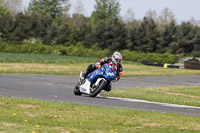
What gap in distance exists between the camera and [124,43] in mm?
89750

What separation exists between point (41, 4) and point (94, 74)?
133 m

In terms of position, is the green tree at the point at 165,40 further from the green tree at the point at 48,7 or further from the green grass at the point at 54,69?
the green tree at the point at 48,7

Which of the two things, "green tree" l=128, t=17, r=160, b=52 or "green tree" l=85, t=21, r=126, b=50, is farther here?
"green tree" l=85, t=21, r=126, b=50

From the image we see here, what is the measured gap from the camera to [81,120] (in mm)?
9492

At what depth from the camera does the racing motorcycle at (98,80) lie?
14945 millimetres

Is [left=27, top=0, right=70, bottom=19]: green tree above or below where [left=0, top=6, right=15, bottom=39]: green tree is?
above

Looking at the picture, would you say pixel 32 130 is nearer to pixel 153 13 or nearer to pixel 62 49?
pixel 62 49

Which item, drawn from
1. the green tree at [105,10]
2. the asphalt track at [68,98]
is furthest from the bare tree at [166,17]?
the asphalt track at [68,98]

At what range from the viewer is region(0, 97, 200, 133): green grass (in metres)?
8.41

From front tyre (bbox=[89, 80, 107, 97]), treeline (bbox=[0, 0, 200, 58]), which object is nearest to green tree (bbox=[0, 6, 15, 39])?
treeline (bbox=[0, 0, 200, 58])

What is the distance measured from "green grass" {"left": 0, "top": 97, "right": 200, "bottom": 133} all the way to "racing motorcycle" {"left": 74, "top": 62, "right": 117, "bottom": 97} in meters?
3.35

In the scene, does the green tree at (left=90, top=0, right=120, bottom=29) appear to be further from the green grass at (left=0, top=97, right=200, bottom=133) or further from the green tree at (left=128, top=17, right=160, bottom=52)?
the green grass at (left=0, top=97, right=200, bottom=133)

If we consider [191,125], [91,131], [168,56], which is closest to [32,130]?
[91,131]

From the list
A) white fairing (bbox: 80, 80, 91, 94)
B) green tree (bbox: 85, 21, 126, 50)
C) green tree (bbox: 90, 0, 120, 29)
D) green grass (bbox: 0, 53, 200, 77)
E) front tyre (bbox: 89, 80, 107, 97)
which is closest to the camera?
front tyre (bbox: 89, 80, 107, 97)
